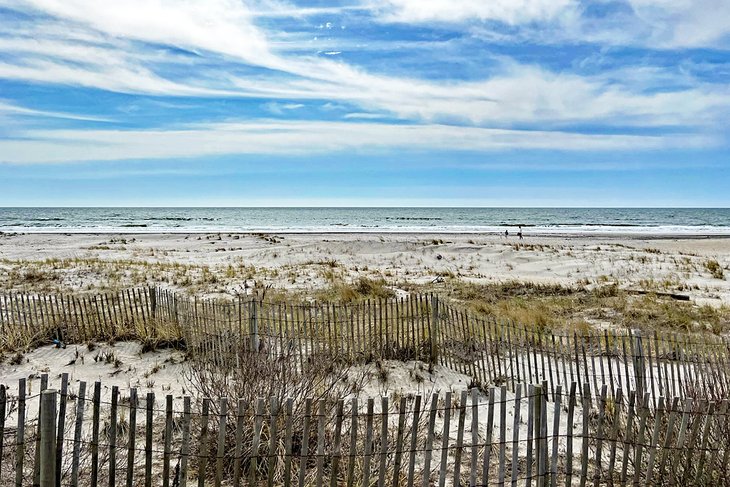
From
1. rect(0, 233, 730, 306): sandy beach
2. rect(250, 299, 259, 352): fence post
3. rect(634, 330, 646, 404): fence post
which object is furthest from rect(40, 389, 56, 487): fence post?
rect(0, 233, 730, 306): sandy beach

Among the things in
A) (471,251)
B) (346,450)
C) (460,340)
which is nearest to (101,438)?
(346,450)

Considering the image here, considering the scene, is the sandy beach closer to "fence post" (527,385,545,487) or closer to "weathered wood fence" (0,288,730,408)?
"weathered wood fence" (0,288,730,408)

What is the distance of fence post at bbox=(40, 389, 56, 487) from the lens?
3.58 m

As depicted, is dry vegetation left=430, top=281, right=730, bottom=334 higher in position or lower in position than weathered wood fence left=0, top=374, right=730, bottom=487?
lower

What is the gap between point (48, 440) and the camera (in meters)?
3.67

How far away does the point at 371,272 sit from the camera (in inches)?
827

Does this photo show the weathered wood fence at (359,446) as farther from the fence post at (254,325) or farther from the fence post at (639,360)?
the fence post at (254,325)

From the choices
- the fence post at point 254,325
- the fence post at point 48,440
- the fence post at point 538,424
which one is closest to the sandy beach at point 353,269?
the fence post at point 254,325

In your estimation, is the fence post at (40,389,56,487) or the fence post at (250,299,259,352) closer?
the fence post at (40,389,56,487)

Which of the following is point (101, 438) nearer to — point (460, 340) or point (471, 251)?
point (460, 340)

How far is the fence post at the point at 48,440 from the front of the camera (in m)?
3.58

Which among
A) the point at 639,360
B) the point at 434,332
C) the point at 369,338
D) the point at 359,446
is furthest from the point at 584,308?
the point at 359,446

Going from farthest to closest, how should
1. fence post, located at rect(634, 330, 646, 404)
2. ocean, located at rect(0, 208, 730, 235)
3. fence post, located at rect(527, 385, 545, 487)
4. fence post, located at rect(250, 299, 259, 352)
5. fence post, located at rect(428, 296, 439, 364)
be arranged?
ocean, located at rect(0, 208, 730, 235) < fence post, located at rect(428, 296, 439, 364) < fence post, located at rect(250, 299, 259, 352) < fence post, located at rect(634, 330, 646, 404) < fence post, located at rect(527, 385, 545, 487)

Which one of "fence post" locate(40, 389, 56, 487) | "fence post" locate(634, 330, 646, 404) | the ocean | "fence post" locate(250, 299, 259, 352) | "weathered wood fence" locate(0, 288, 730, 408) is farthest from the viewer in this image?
the ocean
